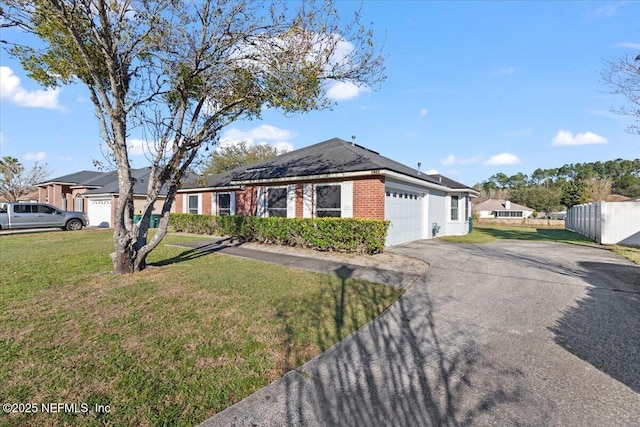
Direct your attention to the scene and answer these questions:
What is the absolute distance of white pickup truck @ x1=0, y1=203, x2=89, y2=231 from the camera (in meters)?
17.4

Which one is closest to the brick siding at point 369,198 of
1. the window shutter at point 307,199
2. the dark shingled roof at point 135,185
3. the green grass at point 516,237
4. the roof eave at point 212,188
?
the window shutter at point 307,199

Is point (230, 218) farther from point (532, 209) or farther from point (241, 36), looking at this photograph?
point (532, 209)

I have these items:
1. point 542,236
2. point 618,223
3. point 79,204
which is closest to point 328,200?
point 618,223

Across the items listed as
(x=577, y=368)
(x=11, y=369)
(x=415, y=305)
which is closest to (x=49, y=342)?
(x=11, y=369)

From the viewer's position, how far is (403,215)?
1263 cm

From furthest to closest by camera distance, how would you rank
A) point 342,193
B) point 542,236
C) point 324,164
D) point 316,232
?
point 542,236 → point 324,164 → point 342,193 → point 316,232

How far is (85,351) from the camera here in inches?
132

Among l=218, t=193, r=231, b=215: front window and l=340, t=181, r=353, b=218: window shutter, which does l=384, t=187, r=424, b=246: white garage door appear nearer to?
l=340, t=181, r=353, b=218: window shutter

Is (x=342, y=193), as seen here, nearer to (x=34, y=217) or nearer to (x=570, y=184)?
(x=34, y=217)

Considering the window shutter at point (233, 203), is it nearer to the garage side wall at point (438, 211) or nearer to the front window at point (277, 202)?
the front window at point (277, 202)

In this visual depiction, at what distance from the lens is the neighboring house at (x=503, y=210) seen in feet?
186

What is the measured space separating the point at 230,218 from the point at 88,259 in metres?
5.41

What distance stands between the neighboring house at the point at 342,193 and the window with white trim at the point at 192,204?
1052 mm

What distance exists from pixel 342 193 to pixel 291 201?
256cm
